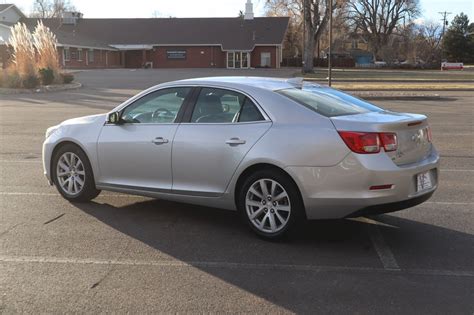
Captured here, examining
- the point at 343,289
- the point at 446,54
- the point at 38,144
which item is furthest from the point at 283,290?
the point at 446,54

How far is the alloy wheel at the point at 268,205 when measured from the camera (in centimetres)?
518

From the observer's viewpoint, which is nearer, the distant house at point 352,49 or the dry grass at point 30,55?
the dry grass at point 30,55

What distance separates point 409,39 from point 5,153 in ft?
292

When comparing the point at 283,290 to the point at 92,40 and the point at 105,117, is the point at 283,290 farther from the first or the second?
the point at 92,40

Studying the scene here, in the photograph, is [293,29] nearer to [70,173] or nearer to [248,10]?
[248,10]

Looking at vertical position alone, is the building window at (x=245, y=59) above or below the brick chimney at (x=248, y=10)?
below

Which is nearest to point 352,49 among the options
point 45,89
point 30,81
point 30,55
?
point 45,89

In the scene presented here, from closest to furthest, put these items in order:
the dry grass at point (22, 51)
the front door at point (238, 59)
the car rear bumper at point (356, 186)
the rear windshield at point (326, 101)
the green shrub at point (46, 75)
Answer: the car rear bumper at point (356, 186), the rear windshield at point (326, 101), the dry grass at point (22, 51), the green shrub at point (46, 75), the front door at point (238, 59)

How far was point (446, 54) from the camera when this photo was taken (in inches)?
3504

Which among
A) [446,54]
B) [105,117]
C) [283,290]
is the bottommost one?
[283,290]

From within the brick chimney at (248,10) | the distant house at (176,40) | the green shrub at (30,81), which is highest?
the brick chimney at (248,10)

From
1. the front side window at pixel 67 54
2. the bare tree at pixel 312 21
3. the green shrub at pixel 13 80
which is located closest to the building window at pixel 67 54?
the front side window at pixel 67 54

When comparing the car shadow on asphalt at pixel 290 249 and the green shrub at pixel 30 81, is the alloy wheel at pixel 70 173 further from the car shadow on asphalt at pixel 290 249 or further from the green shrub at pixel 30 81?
the green shrub at pixel 30 81

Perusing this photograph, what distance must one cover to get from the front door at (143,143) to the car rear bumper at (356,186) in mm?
1545
